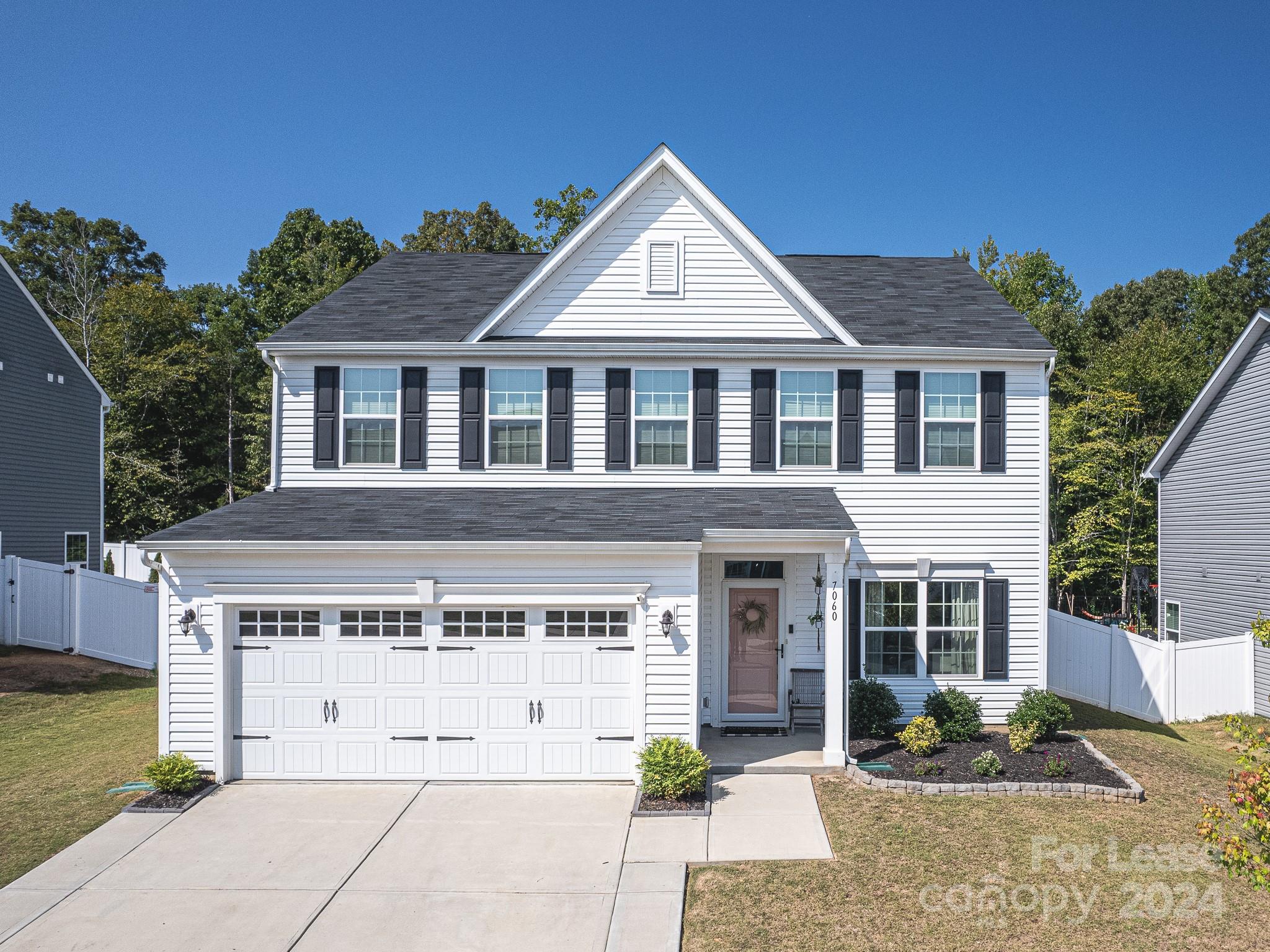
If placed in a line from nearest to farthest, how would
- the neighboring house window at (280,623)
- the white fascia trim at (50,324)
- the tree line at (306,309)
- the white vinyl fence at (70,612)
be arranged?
the neighboring house window at (280,623) → the white vinyl fence at (70,612) → the white fascia trim at (50,324) → the tree line at (306,309)

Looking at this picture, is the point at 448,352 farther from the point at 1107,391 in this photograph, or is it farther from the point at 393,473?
the point at 1107,391

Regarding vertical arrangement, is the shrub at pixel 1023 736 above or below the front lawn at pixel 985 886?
above

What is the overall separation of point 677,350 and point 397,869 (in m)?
8.64

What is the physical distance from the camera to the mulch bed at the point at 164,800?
33.3ft

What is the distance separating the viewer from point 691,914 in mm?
7539

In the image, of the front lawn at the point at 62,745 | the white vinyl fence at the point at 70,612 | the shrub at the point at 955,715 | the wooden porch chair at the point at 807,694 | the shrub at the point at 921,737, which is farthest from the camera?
the white vinyl fence at the point at 70,612

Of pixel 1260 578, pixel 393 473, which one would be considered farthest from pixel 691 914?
pixel 1260 578

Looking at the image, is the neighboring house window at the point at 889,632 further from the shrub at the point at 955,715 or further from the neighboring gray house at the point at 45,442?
the neighboring gray house at the point at 45,442

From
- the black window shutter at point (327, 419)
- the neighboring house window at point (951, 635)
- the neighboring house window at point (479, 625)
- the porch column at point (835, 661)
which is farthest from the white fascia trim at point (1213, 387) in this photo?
the black window shutter at point (327, 419)

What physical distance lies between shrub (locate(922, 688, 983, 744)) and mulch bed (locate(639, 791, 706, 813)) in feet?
14.5

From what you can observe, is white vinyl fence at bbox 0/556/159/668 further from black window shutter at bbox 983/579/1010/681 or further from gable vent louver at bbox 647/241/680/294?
black window shutter at bbox 983/579/1010/681

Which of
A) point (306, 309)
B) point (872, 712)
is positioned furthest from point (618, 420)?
point (306, 309)

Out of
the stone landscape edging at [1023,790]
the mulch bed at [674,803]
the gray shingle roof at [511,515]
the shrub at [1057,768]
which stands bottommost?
the mulch bed at [674,803]

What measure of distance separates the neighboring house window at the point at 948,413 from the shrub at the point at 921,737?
15.1ft
